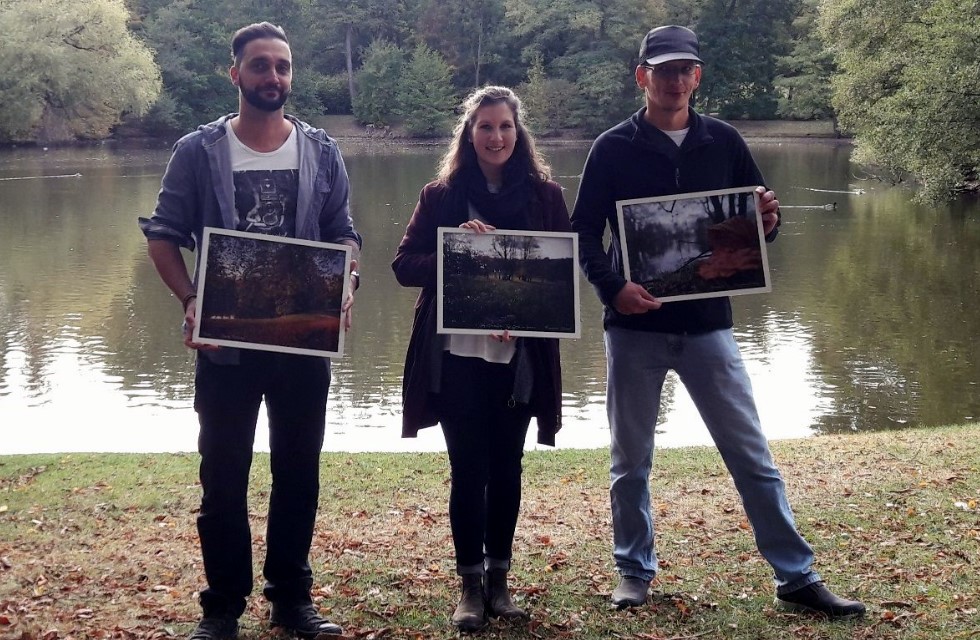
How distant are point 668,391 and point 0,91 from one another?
43282mm

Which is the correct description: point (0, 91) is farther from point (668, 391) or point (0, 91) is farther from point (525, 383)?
point (525, 383)

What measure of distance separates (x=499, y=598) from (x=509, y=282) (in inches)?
45.0

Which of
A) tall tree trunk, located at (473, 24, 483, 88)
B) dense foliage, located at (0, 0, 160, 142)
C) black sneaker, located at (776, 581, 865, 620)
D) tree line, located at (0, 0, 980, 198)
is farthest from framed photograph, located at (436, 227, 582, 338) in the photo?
tall tree trunk, located at (473, 24, 483, 88)

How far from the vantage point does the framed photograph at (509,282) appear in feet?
12.5

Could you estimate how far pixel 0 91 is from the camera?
47.2 m

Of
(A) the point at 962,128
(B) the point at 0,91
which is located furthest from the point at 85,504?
(B) the point at 0,91

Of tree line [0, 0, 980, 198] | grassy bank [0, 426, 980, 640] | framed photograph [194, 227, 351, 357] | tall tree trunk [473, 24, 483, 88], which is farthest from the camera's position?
tall tree trunk [473, 24, 483, 88]

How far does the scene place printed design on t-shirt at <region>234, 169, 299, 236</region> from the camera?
3.73 m

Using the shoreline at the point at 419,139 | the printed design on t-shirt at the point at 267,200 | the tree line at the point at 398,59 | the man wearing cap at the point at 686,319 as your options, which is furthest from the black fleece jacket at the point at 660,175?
the shoreline at the point at 419,139

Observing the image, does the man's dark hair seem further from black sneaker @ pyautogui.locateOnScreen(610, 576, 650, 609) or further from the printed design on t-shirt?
black sneaker @ pyautogui.locateOnScreen(610, 576, 650, 609)

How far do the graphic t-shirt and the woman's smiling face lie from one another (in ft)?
2.09

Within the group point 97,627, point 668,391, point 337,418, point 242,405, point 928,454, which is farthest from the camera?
point 668,391

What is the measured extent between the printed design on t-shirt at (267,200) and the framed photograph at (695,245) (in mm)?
1161

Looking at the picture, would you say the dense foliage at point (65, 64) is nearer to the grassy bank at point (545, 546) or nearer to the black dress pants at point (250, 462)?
the grassy bank at point (545, 546)
